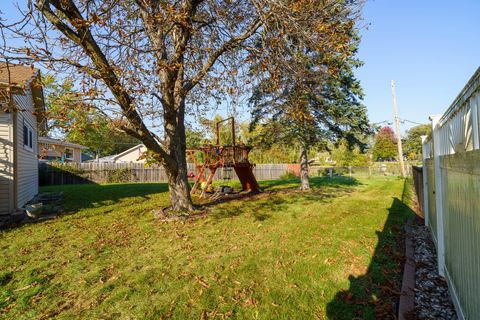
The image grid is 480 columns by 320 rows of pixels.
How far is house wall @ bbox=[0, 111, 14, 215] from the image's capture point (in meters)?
8.10

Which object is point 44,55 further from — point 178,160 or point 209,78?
point 178,160

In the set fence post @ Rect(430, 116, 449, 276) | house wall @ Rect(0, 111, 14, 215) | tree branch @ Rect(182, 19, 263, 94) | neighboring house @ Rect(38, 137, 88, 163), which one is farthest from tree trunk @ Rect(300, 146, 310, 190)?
house wall @ Rect(0, 111, 14, 215)

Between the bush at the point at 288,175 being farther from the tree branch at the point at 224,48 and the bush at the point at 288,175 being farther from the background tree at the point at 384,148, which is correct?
the background tree at the point at 384,148

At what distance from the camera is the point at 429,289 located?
11.8ft

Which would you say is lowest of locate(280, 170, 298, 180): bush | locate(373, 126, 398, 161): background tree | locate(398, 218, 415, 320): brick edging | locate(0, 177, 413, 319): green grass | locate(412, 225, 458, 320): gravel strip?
locate(412, 225, 458, 320): gravel strip

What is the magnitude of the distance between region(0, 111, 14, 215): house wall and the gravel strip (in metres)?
9.88

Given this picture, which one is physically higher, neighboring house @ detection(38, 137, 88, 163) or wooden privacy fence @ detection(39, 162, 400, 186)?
neighboring house @ detection(38, 137, 88, 163)

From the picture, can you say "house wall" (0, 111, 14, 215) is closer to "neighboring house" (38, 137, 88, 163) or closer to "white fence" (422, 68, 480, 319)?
"neighboring house" (38, 137, 88, 163)

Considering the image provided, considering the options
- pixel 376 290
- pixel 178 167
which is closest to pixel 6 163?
pixel 178 167

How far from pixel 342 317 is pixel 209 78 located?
220 inches

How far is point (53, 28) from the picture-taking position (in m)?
5.33

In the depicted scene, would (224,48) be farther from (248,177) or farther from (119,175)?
(119,175)

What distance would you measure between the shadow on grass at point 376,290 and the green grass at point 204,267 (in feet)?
0.04

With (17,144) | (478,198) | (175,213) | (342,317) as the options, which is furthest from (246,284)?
(17,144)
